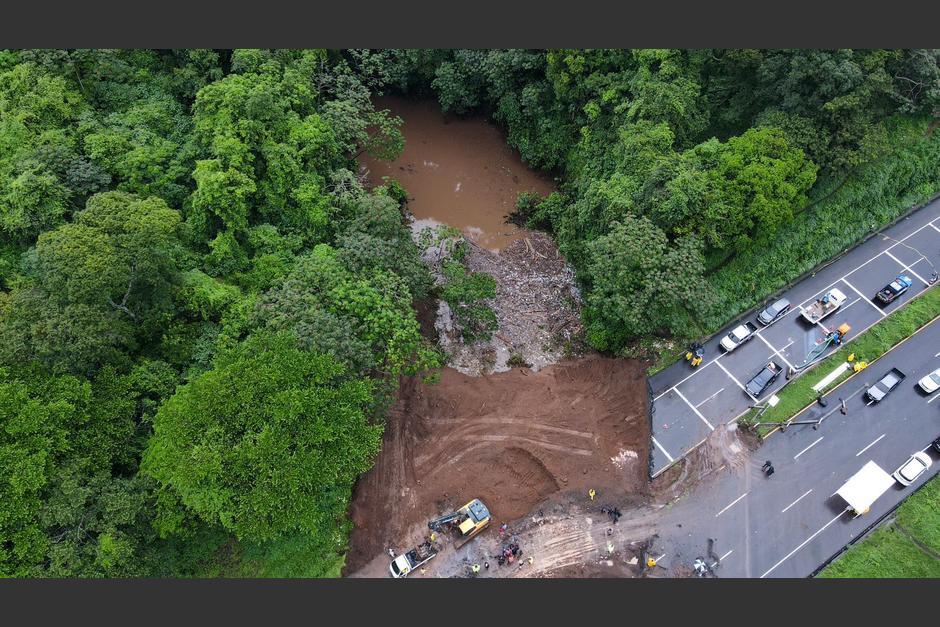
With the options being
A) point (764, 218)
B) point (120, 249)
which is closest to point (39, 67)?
point (120, 249)

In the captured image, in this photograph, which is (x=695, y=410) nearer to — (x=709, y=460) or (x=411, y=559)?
(x=709, y=460)

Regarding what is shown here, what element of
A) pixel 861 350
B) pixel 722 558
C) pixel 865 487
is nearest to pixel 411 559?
pixel 722 558

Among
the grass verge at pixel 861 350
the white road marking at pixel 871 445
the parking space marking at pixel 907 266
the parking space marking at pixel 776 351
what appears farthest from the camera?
the parking space marking at pixel 907 266

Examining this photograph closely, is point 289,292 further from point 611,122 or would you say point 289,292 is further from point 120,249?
point 611,122

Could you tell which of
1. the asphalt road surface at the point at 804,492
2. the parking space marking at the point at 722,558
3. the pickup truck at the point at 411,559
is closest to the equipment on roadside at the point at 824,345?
the asphalt road surface at the point at 804,492

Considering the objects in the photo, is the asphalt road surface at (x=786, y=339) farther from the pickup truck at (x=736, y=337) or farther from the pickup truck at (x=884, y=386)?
the pickup truck at (x=884, y=386)
